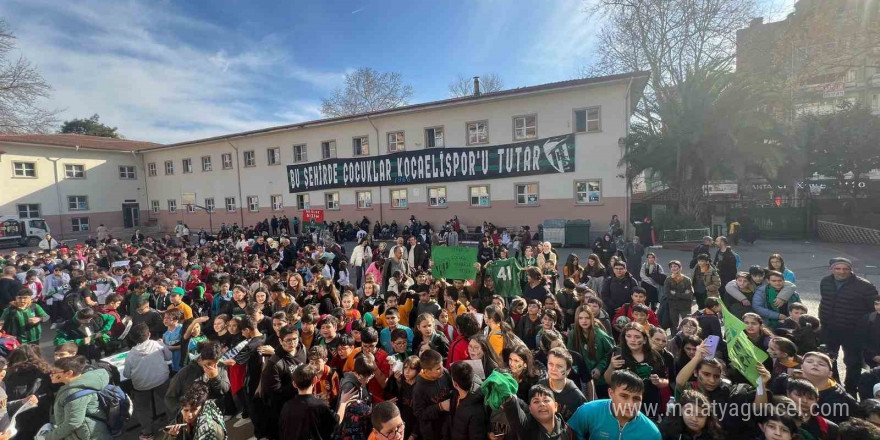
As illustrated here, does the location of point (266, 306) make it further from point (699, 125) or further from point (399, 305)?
point (699, 125)

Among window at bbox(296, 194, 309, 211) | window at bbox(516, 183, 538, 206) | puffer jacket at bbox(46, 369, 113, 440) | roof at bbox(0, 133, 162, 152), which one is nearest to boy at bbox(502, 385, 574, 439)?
puffer jacket at bbox(46, 369, 113, 440)

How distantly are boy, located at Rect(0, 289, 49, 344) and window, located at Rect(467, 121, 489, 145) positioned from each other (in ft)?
65.1

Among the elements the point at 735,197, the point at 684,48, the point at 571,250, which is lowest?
the point at 571,250

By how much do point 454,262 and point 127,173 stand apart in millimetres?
39936

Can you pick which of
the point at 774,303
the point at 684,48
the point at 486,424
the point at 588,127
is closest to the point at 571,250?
the point at 588,127

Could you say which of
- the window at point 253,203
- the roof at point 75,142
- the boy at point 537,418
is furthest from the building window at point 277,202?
the boy at point 537,418

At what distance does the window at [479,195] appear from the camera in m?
22.9

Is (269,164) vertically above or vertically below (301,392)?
above

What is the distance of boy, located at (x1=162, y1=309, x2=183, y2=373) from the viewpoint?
5.32m

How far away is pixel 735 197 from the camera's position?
26.0 m

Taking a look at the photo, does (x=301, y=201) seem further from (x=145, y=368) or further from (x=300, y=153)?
(x=145, y=368)

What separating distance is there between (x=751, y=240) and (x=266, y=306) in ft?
69.1

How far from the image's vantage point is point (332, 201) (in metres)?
28.0

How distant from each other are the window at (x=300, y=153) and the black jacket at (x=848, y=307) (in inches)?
1119
